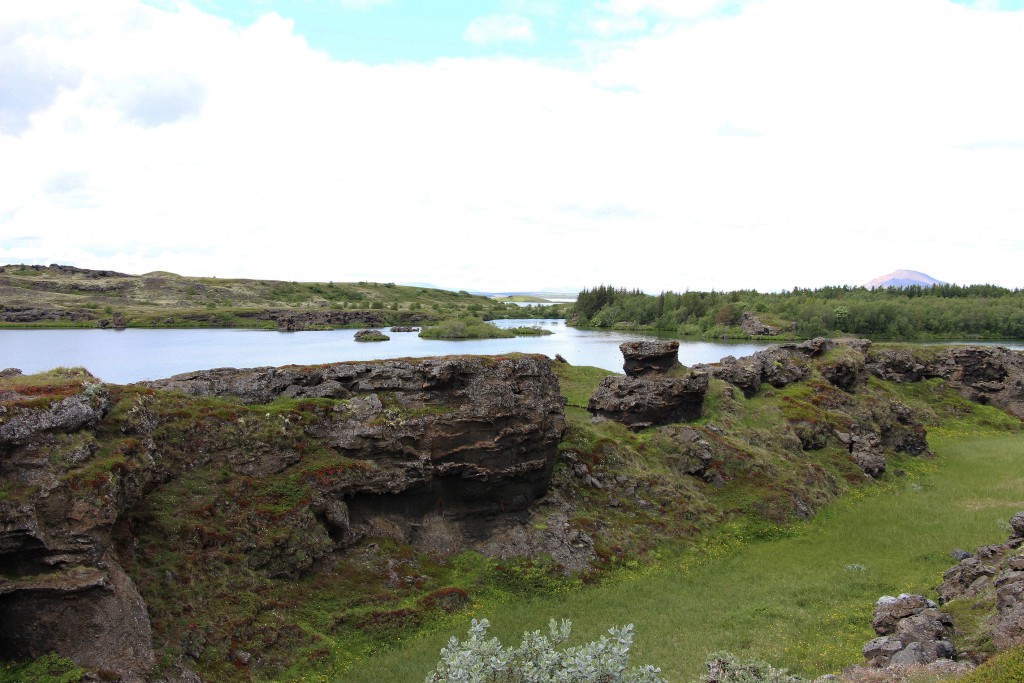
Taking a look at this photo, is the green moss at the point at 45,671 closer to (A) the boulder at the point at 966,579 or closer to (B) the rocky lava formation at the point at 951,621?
(B) the rocky lava formation at the point at 951,621

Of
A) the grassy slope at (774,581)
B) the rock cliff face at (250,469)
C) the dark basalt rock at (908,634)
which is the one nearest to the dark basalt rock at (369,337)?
the grassy slope at (774,581)

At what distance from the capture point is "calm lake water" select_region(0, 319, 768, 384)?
291 feet

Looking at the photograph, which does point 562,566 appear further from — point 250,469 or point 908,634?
point 250,469

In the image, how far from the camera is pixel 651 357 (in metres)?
47.2

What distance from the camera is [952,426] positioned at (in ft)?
202

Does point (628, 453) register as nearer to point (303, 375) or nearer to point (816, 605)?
point (816, 605)

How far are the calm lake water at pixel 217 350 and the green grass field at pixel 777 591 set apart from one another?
1808 inches

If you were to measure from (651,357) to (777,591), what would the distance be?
22031 mm

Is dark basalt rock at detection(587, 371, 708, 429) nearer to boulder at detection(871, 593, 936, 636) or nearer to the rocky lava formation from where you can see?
the rocky lava formation

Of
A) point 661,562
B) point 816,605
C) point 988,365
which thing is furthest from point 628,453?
point 988,365

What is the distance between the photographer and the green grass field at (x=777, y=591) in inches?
869

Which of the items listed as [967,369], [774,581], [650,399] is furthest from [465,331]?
[774,581]

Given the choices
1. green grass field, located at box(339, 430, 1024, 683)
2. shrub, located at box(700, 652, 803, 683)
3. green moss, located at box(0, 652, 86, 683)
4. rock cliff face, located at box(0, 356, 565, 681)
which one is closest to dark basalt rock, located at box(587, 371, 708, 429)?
green grass field, located at box(339, 430, 1024, 683)

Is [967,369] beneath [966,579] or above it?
above
